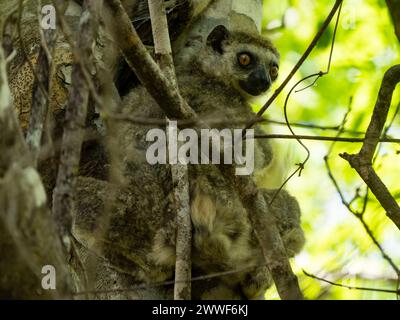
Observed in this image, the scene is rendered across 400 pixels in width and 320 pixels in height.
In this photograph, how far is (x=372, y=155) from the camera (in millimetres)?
3996

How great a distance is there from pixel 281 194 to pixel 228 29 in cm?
168

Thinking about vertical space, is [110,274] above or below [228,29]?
below

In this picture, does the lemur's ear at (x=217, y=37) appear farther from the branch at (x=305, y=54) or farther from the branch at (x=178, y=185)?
the branch at (x=305, y=54)

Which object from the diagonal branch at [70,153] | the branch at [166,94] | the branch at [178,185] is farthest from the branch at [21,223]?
the branch at [178,185]

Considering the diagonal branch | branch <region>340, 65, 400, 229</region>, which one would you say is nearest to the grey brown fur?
branch <region>340, 65, 400, 229</region>

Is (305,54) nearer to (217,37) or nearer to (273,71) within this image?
(217,37)

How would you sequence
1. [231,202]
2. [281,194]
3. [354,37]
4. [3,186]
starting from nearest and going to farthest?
1. [3,186]
2. [231,202]
3. [281,194]
4. [354,37]

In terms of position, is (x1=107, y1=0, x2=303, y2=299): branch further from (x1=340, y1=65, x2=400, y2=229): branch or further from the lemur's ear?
the lemur's ear

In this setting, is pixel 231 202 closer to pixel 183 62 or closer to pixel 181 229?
pixel 181 229

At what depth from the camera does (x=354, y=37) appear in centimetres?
838

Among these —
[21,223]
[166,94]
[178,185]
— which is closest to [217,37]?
[178,185]

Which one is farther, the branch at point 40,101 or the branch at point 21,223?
the branch at point 40,101

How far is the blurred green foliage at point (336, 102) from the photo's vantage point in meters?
7.25

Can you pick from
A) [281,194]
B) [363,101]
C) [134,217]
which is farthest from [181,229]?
[363,101]
